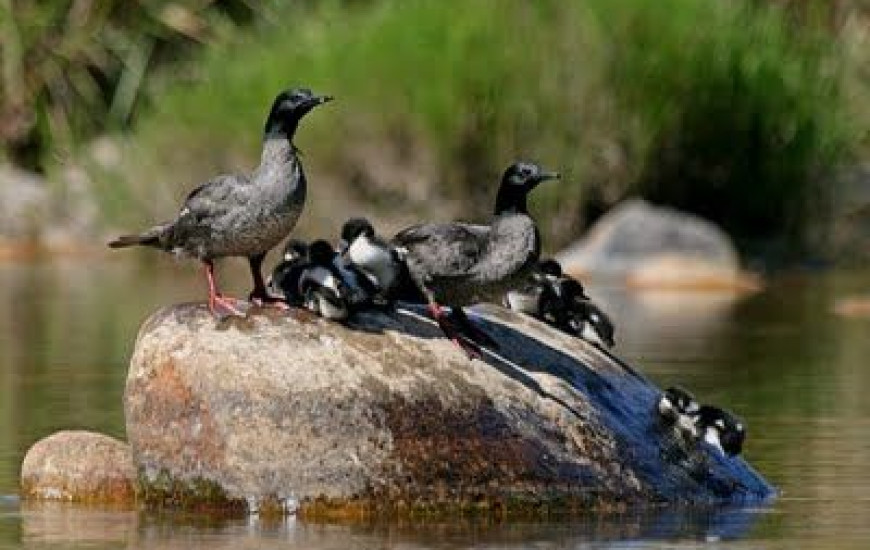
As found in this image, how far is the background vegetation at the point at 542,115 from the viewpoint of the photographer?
105ft

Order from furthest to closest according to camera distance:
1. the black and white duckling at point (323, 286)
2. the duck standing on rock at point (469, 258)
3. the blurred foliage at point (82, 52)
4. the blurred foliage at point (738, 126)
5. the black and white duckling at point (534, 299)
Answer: the blurred foliage at point (82, 52) → the blurred foliage at point (738, 126) → the black and white duckling at point (534, 299) → the duck standing on rock at point (469, 258) → the black and white duckling at point (323, 286)

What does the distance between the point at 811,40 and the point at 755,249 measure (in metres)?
2.75

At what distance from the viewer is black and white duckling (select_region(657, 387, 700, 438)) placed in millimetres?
12367

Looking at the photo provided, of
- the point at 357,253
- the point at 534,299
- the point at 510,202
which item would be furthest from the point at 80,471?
the point at 534,299

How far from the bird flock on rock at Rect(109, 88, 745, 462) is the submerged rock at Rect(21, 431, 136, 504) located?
768 millimetres

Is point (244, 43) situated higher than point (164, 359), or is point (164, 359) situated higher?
point (244, 43)

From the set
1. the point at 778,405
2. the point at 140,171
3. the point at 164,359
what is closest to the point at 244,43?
the point at 140,171

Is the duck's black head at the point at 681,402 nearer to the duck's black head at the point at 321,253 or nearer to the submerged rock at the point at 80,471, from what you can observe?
the duck's black head at the point at 321,253

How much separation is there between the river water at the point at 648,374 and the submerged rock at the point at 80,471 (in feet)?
0.58

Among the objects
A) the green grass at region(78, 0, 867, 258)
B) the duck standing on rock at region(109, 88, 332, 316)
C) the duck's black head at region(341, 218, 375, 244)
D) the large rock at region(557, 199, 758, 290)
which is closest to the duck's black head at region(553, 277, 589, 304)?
the duck's black head at region(341, 218, 375, 244)

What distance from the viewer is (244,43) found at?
35062mm

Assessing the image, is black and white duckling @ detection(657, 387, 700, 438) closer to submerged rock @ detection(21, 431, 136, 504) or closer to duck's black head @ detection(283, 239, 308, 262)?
duck's black head @ detection(283, 239, 308, 262)

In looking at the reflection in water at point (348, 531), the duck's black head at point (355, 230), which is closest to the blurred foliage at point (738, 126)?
the duck's black head at point (355, 230)

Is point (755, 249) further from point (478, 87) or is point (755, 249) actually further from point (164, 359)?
point (164, 359)
